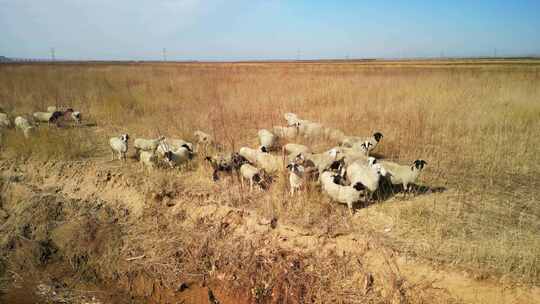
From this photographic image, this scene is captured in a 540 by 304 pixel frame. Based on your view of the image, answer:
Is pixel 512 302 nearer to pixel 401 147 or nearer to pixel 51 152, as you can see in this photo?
pixel 401 147

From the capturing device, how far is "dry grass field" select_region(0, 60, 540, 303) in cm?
404

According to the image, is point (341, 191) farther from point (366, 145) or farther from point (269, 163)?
point (366, 145)

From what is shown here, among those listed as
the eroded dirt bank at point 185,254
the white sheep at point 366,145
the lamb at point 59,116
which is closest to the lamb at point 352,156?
the white sheep at point 366,145

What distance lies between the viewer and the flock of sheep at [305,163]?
16.2 feet

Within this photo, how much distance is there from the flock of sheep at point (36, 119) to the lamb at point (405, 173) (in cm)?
978

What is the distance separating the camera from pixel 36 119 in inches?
394

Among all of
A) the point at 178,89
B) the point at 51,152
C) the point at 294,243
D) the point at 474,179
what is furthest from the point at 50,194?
the point at 178,89

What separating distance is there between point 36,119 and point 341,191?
10927 millimetres

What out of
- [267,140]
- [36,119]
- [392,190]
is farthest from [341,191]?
[36,119]

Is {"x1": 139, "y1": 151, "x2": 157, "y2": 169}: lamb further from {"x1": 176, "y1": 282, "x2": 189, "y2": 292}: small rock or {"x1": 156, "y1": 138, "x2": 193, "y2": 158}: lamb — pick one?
{"x1": 176, "y1": 282, "x2": 189, "y2": 292}: small rock

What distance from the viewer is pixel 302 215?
15.3 feet

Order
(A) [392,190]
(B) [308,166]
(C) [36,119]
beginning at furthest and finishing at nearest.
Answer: (C) [36,119], (B) [308,166], (A) [392,190]

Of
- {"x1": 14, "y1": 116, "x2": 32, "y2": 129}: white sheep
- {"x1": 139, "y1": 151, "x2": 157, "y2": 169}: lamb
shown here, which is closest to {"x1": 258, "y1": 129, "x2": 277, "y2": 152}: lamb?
{"x1": 139, "y1": 151, "x2": 157, "y2": 169}: lamb

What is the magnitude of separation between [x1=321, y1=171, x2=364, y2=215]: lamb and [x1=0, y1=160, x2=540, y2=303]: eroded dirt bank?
1.15 feet
